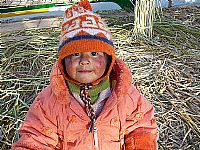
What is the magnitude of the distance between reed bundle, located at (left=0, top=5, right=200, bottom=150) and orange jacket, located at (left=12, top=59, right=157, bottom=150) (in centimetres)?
79

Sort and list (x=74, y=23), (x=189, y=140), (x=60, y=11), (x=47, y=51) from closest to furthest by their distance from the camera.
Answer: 1. (x=74, y=23)
2. (x=189, y=140)
3. (x=47, y=51)
4. (x=60, y=11)

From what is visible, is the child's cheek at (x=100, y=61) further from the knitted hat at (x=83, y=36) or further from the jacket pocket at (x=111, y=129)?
the jacket pocket at (x=111, y=129)

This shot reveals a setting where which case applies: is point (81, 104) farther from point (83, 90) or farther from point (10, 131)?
point (10, 131)

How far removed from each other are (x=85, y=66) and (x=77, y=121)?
0.78 ft

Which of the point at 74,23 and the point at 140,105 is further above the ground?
the point at 74,23

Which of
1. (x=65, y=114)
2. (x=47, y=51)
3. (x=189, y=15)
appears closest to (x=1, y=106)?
(x=47, y=51)

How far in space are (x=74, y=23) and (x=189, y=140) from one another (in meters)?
1.23

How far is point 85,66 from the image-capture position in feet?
5.46

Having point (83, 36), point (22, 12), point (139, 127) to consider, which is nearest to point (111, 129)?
point (139, 127)

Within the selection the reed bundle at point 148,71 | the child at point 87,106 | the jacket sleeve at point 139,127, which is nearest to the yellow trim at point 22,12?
the reed bundle at point 148,71

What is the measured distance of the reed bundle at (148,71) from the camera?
8.71 ft

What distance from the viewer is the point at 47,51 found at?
11.4 ft

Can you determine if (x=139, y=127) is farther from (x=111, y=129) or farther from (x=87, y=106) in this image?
(x=87, y=106)

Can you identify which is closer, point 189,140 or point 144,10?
point 189,140
